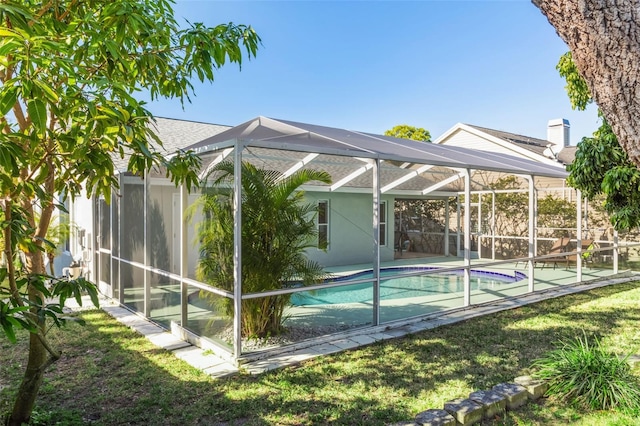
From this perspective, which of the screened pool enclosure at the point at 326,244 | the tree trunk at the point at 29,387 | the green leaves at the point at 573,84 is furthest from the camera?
the green leaves at the point at 573,84

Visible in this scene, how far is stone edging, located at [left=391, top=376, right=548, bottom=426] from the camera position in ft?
11.9

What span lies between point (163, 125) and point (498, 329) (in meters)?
12.7

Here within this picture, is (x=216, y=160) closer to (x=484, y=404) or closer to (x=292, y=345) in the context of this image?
(x=292, y=345)

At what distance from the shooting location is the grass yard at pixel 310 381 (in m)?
3.97

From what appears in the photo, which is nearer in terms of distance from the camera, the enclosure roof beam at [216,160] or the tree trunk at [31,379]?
the tree trunk at [31,379]

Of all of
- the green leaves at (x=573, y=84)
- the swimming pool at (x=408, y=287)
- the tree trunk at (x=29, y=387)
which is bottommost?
the swimming pool at (x=408, y=287)

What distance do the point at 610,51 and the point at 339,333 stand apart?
18.1 ft

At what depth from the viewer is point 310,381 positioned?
483 centimetres

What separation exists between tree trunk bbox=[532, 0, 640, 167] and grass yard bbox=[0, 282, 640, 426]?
9.79ft

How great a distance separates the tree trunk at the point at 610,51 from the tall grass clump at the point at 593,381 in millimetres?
3153

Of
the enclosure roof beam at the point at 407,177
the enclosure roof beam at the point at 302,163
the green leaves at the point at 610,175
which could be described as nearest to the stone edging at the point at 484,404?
the green leaves at the point at 610,175

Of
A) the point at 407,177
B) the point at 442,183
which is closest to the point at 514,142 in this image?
the point at 442,183

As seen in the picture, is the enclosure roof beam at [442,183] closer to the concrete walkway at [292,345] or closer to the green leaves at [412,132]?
the concrete walkway at [292,345]

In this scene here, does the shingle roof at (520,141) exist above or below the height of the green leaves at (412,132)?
below
